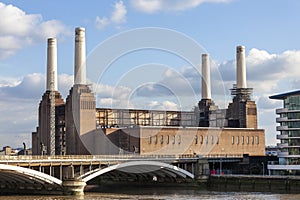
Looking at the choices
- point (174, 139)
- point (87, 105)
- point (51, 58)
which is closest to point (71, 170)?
point (87, 105)

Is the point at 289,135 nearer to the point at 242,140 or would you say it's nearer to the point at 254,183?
the point at 254,183

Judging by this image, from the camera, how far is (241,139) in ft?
373

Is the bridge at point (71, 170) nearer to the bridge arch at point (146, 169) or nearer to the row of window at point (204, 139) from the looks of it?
the bridge arch at point (146, 169)

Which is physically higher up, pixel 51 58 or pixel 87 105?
pixel 51 58

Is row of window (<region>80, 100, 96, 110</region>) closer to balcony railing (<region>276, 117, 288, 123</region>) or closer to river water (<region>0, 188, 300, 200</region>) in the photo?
river water (<region>0, 188, 300, 200</region>)

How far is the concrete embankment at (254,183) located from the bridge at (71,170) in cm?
397

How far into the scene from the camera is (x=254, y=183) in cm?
7781

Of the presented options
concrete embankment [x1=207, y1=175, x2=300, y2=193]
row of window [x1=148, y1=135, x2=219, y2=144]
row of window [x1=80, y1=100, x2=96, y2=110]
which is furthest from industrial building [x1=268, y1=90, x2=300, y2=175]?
row of window [x1=80, y1=100, x2=96, y2=110]

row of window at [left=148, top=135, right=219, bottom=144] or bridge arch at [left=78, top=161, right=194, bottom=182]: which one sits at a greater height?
row of window at [left=148, top=135, right=219, bottom=144]

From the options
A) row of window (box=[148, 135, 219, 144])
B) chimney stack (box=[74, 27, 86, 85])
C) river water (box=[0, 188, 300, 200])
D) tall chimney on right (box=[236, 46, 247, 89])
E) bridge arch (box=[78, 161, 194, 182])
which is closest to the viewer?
river water (box=[0, 188, 300, 200])

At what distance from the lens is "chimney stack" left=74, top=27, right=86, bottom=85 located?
98.0 metres

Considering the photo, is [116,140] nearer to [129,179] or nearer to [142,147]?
[142,147]

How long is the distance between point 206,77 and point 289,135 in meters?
42.7

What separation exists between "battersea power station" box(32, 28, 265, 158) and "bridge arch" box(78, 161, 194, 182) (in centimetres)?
1529
